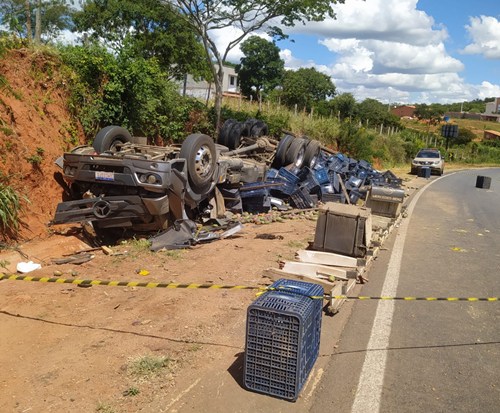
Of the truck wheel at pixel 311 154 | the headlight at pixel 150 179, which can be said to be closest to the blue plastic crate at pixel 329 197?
the truck wheel at pixel 311 154

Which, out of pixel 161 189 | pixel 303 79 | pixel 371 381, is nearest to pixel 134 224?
pixel 161 189

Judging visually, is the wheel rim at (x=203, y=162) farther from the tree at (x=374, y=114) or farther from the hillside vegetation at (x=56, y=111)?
the tree at (x=374, y=114)

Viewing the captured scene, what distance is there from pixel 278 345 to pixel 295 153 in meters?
11.3

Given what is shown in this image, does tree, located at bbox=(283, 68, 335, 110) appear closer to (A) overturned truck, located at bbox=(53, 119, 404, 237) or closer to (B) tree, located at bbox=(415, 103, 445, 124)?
(B) tree, located at bbox=(415, 103, 445, 124)

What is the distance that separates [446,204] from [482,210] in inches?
51.6

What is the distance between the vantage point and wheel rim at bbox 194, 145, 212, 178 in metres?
8.68

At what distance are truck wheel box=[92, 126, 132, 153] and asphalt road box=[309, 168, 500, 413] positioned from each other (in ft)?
18.1

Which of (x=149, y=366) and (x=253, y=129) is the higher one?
(x=253, y=129)

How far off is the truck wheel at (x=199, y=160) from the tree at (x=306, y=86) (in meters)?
50.2

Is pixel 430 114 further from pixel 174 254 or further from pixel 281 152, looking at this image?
pixel 174 254

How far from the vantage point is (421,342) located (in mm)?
4812

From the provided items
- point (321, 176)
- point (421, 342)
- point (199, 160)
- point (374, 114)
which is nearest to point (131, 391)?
point (421, 342)

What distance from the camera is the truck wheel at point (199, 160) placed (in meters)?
8.38

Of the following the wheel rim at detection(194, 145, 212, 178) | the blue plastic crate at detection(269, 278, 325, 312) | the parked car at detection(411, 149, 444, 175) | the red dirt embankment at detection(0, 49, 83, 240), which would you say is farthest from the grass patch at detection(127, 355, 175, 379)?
the parked car at detection(411, 149, 444, 175)
